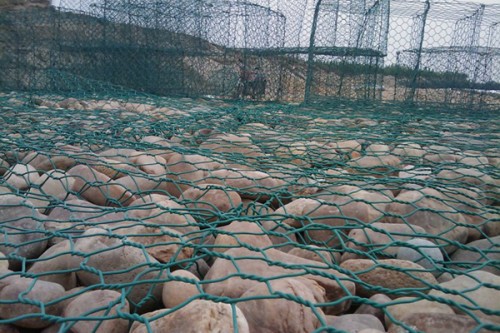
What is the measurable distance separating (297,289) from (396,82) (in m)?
5.03

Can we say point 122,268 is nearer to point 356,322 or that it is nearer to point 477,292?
point 356,322

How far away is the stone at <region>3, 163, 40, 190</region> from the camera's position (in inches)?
64.7

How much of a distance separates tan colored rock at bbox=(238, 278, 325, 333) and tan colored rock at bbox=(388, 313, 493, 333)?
0.17 metres

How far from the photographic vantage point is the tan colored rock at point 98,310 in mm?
841

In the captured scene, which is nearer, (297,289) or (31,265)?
(297,289)

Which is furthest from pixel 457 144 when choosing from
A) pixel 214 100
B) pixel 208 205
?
pixel 214 100

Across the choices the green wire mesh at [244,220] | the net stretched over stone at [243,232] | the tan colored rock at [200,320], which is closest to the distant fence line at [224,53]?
the green wire mesh at [244,220]

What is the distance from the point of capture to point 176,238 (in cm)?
116

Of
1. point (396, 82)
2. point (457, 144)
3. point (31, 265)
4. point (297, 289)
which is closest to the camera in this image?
point (297, 289)

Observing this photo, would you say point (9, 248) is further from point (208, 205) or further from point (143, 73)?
point (143, 73)

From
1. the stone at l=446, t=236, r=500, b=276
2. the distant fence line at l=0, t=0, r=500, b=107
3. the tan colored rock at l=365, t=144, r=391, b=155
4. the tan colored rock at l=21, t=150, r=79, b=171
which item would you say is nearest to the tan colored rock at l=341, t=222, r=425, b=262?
the stone at l=446, t=236, r=500, b=276

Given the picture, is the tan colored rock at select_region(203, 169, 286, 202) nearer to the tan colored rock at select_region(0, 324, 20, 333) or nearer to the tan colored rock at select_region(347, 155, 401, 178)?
the tan colored rock at select_region(347, 155, 401, 178)

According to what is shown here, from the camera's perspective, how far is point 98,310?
824 millimetres

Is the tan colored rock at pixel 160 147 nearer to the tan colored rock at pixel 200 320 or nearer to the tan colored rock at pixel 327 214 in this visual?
the tan colored rock at pixel 327 214
